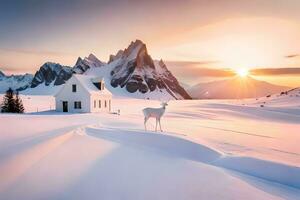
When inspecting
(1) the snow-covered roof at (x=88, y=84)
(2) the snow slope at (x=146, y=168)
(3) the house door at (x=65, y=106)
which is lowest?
(2) the snow slope at (x=146, y=168)

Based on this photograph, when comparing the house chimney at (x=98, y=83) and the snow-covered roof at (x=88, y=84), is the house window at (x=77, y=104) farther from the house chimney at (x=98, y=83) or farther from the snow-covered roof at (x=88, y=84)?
the house chimney at (x=98, y=83)

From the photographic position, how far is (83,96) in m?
47.5

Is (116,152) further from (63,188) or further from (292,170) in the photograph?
(292,170)

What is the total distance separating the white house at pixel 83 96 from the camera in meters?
47.2

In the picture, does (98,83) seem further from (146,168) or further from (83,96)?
(146,168)

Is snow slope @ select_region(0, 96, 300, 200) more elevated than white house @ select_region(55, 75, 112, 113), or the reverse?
white house @ select_region(55, 75, 112, 113)

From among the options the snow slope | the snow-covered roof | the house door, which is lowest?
the snow slope

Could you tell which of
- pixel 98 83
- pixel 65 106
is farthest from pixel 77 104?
pixel 98 83

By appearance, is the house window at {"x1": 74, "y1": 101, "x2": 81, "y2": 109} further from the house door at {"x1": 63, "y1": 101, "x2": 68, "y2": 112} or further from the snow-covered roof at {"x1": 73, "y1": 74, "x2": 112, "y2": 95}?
the snow-covered roof at {"x1": 73, "y1": 74, "x2": 112, "y2": 95}

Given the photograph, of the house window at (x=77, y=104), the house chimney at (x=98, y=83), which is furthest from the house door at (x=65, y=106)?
the house chimney at (x=98, y=83)

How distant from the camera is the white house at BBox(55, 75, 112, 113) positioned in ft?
155

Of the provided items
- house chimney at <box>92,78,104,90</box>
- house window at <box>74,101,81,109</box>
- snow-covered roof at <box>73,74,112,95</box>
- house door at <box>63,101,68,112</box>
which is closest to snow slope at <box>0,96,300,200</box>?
house window at <box>74,101,81,109</box>

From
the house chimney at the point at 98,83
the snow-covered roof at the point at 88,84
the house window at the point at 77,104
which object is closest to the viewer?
the house window at the point at 77,104

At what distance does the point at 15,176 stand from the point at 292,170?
10787 mm
